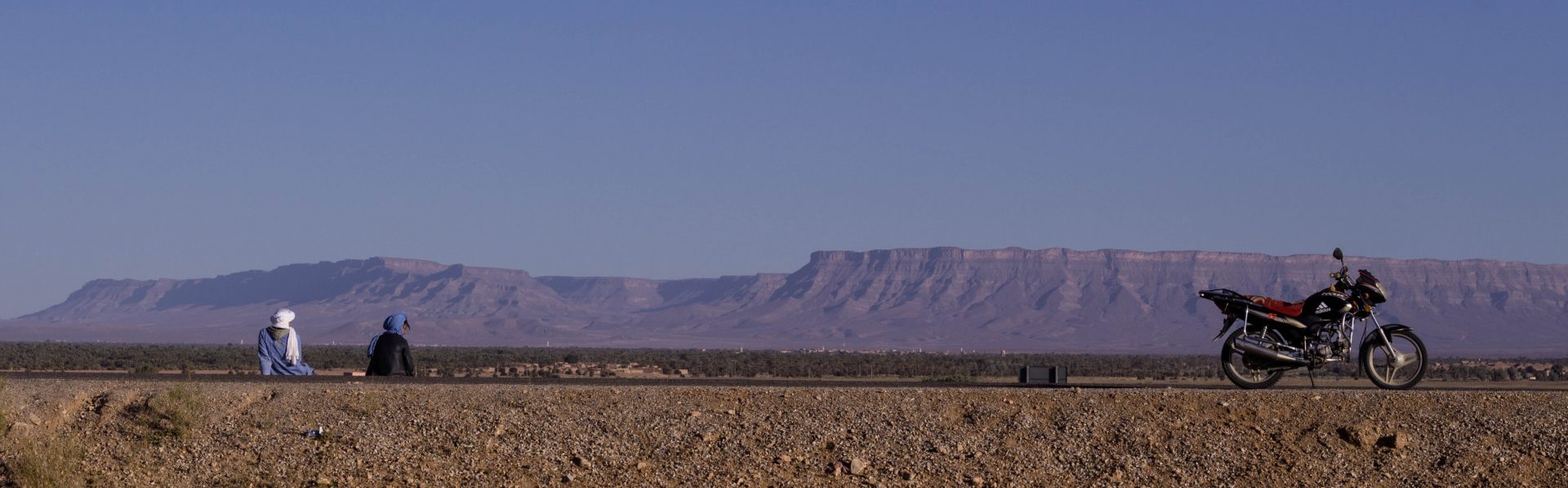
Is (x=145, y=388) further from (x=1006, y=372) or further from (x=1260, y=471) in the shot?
(x=1006, y=372)

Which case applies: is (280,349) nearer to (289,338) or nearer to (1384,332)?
(289,338)

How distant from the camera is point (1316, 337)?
19484mm

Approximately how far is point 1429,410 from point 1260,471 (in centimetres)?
249

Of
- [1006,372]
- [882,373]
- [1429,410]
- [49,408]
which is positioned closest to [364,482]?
[49,408]

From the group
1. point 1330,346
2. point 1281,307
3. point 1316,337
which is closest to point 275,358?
point 1281,307

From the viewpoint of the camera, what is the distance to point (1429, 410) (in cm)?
1645

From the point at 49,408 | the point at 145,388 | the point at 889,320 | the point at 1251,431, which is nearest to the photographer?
the point at 1251,431

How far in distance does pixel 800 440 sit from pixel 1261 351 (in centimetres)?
666

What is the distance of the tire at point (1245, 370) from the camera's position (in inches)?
775

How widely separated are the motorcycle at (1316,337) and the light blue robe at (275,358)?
41.7ft

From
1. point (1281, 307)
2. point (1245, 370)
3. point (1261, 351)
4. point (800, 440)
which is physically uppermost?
point (1281, 307)

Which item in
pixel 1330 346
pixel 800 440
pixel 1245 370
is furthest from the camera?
pixel 1245 370

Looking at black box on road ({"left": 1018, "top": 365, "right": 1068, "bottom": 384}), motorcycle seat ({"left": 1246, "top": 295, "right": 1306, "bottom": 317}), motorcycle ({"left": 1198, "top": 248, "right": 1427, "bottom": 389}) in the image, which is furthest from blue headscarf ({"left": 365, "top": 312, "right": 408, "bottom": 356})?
motorcycle seat ({"left": 1246, "top": 295, "right": 1306, "bottom": 317})

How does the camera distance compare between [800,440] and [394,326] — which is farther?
[394,326]
